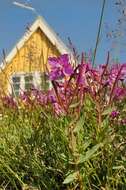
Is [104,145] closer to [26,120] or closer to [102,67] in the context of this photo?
[102,67]

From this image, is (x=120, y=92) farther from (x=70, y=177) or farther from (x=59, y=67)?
(x=70, y=177)

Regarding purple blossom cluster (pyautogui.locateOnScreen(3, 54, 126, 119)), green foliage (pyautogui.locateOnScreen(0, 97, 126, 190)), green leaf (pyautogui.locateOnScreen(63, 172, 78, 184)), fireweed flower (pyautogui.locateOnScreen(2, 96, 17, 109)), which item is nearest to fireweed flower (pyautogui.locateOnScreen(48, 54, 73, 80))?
purple blossom cluster (pyautogui.locateOnScreen(3, 54, 126, 119))

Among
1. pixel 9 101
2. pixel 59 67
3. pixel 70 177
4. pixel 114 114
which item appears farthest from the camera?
pixel 9 101

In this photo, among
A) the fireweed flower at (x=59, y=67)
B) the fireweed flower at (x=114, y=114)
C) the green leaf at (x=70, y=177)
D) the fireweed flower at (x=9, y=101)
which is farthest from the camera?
the fireweed flower at (x=9, y=101)

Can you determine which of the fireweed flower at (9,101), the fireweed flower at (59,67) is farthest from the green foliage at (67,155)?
the fireweed flower at (9,101)

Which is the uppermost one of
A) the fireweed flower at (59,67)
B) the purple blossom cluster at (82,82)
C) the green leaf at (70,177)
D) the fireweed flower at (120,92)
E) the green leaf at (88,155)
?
the fireweed flower at (59,67)

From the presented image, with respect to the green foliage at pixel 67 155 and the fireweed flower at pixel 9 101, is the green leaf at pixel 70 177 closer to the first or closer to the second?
the green foliage at pixel 67 155

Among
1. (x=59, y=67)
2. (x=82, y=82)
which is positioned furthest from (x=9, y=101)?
(x=82, y=82)

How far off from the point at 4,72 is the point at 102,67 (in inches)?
46.5

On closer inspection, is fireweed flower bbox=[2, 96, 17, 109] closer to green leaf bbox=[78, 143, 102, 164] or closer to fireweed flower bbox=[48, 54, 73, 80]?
fireweed flower bbox=[48, 54, 73, 80]

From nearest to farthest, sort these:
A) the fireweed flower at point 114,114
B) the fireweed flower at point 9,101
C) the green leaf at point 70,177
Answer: the green leaf at point 70,177, the fireweed flower at point 114,114, the fireweed flower at point 9,101

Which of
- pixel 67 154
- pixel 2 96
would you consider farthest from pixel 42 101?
pixel 67 154

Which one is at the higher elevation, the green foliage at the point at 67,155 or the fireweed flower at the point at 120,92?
the fireweed flower at the point at 120,92

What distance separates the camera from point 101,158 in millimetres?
1985
